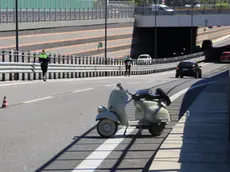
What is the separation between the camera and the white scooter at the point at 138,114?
11.0 meters

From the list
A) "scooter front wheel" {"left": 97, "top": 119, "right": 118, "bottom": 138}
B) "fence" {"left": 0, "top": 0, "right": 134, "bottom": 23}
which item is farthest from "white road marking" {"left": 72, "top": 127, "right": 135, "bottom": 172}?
"fence" {"left": 0, "top": 0, "right": 134, "bottom": 23}

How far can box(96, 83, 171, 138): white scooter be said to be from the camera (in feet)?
36.1

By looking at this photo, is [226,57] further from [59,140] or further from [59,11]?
[59,140]

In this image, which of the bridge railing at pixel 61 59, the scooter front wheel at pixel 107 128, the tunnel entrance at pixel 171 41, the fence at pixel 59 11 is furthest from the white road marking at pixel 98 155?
the tunnel entrance at pixel 171 41

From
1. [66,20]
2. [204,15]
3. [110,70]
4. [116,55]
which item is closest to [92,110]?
[110,70]

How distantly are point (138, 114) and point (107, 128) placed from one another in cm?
63

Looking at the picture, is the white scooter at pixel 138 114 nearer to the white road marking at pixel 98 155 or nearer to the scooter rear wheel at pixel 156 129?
the scooter rear wheel at pixel 156 129

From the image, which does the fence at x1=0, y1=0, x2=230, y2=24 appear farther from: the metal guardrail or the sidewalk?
the sidewalk

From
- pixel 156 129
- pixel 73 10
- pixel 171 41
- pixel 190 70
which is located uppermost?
pixel 73 10

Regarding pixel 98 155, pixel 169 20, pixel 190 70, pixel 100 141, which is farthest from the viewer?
pixel 169 20

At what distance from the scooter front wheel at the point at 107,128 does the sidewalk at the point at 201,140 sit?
3.50 ft

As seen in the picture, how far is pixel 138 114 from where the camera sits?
36.6 feet

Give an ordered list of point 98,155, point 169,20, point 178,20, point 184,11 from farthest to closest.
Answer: point 184,11
point 169,20
point 178,20
point 98,155

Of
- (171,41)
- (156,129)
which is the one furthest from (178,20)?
(156,129)
